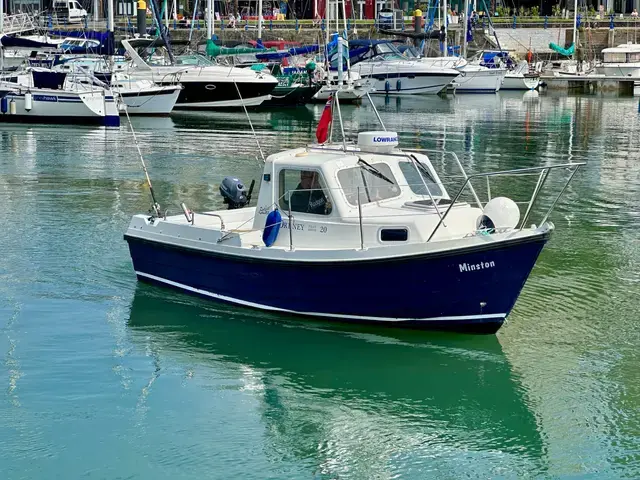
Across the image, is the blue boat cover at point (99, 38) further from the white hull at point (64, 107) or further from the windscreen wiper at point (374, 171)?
the windscreen wiper at point (374, 171)

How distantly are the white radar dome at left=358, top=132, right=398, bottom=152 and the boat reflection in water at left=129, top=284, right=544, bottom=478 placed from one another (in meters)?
2.41

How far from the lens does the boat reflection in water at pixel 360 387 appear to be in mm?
10580

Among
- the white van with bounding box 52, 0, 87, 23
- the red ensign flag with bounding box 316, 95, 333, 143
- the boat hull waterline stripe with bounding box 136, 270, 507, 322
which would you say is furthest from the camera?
the white van with bounding box 52, 0, 87, 23

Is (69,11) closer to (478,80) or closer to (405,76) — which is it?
(405,76)

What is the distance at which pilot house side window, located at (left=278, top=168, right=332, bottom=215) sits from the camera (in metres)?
13.8

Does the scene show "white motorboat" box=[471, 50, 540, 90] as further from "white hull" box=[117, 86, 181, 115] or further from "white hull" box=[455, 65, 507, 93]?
"white hull" box=[117, 86, 181, 115]

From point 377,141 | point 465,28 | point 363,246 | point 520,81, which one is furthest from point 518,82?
point 363,246

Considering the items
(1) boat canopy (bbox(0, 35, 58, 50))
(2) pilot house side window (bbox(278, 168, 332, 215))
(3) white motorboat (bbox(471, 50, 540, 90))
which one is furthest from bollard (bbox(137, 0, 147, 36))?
(2) pilot house side window (bbox(278, 168, 332, 215))

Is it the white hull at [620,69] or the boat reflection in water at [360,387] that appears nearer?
the boat reflection in water at [360,387]

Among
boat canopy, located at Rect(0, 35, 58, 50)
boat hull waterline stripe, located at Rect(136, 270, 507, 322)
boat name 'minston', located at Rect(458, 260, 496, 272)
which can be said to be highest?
boat canopy, located at Rect(0, 35, 58, 50)

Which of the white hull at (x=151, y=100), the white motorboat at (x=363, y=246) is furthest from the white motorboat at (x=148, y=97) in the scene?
the white motorboat at (x=363, y=246)

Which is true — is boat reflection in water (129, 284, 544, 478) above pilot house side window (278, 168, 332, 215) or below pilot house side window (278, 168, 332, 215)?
below

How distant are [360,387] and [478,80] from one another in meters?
51.5

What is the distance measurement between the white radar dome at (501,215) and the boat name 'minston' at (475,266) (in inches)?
19.5
